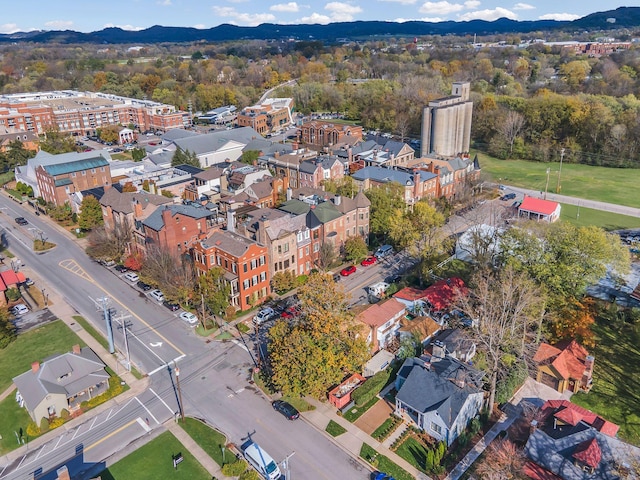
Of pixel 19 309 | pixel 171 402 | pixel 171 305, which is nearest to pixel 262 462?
pixel 171 402

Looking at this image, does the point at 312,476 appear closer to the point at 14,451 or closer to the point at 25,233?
the point at 14,451

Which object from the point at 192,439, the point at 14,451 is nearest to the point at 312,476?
the point at 192,439

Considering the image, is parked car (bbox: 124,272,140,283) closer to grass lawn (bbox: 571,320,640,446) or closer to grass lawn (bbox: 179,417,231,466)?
grass lawn (bbox: 179,417,231,466)

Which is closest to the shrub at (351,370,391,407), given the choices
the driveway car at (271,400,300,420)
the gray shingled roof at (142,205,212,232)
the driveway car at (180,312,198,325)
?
the driveway car at (271,400,300,420)

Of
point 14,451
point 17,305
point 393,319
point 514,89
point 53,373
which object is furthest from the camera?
point 514,89

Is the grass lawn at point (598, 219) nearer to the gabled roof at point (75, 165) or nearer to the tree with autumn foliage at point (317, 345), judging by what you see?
the tree with autumn foliage at point (317, 345)

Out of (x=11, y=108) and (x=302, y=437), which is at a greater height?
(x=11, y=108)
